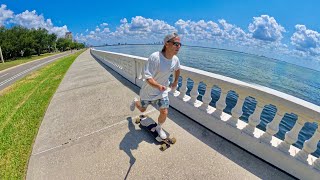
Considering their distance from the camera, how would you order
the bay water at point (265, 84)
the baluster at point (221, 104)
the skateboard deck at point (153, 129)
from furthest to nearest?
the bay water at point (265, 84) < the baluster at point (221, 104) < the skateboard deck at point (153, 129)

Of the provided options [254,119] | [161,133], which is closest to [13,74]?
[161,133]

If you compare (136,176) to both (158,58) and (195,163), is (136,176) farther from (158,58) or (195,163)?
(158,58)

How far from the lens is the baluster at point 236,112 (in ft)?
10.5

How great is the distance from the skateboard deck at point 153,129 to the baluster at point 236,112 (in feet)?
3.86

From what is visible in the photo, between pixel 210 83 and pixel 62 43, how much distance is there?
127598 millimetres

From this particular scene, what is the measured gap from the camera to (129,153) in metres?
3.11

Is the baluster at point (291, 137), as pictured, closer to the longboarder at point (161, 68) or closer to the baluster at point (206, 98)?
the baluster at point (206, 98)

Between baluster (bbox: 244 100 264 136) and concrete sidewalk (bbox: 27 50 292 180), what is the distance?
1.32ft

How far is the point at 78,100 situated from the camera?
5.81 meters

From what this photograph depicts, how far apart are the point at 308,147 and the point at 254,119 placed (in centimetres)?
79

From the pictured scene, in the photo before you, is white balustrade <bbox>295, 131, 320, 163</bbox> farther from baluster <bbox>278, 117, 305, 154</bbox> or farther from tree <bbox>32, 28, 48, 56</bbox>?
→ tree <bbox>32, 28, 48, 56</bbox>

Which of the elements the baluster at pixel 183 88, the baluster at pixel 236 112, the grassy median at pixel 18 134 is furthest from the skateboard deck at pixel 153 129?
the grassy median at pixel 18 134

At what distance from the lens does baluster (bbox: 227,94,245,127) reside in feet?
10.5

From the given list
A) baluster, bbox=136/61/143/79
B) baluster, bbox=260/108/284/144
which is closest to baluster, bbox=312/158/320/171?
baluster, bbox=260/108/284/144
